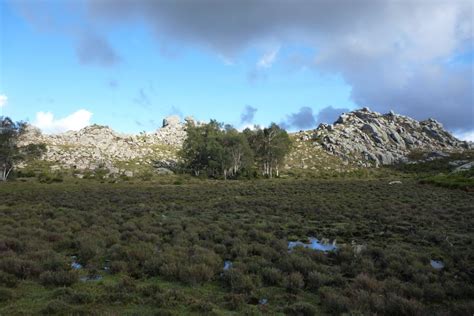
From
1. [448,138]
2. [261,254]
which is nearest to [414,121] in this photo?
[448,138]

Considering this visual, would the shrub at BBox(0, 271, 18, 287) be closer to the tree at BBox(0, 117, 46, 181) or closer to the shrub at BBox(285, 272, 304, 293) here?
the shrub at BBox(285, 272, 304, 293)

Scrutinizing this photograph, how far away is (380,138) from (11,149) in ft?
474

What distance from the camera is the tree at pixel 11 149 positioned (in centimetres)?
6562

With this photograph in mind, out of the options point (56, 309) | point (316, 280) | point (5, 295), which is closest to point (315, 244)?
point (316, 280)

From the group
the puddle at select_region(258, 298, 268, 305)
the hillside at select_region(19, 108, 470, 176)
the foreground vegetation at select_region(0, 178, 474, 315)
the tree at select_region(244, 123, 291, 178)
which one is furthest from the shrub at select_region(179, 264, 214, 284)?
the hillside at select_region(19, 108, 470, 176)

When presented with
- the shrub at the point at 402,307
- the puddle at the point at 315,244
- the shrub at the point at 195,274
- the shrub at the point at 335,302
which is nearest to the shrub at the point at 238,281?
the shrub at the point at 195,274

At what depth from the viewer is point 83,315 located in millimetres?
8211

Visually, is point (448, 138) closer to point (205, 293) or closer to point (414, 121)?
point (414, 121)

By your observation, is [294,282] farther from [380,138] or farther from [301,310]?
[380,138]

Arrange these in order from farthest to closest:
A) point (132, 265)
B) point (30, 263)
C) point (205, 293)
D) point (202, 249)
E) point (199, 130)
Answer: point (199, 130)
point (202, 249)
point (132, 265)
point (30, 263)
point (205, 293)

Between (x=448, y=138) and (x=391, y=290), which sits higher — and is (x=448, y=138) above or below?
above

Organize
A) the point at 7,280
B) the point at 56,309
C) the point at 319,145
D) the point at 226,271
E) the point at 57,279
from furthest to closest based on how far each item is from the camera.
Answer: the point at 319,145 < the point at 226,271 < the point at 57,279 < the point at 7,280 < the point at 56,309

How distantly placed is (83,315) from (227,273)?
477 centimetres

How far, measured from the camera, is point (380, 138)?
160 metres
